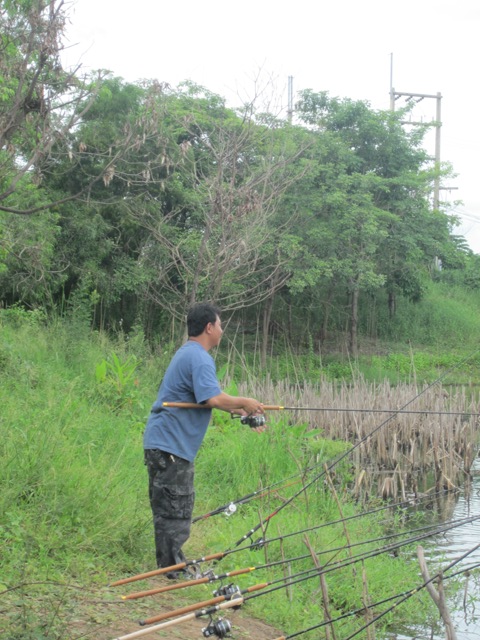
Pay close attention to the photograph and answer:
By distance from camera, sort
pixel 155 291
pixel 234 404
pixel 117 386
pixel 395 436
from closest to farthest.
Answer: pixel 234 404
pixel 117 386
pixel 395 436
pixel 155 291

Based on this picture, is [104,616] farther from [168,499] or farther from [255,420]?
[255,420]

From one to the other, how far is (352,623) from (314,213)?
1723cm

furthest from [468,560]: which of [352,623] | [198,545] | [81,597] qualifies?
[81,597]

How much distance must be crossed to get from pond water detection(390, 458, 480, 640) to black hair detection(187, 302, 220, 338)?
7.18 feet

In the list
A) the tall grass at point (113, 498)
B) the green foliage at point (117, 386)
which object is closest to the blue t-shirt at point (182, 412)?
the tall grass at point (113, 498)

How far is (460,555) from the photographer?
7.60 meters

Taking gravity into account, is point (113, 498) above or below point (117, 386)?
below

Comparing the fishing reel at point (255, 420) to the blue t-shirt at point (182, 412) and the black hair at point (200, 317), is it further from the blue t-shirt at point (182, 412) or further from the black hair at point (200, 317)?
the black hair at point (200, 317)

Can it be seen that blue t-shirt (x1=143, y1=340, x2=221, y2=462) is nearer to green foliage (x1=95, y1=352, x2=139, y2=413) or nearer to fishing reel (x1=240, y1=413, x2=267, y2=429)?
fishing reel (x1=240, y1=413, x2=267, y2=429)

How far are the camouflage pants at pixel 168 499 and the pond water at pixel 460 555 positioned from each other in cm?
176

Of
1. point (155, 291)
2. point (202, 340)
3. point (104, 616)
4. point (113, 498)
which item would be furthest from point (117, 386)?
point (104, 616)

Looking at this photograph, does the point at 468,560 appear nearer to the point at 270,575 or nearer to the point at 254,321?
the point at 270,575

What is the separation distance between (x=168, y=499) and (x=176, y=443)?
1.13 feet

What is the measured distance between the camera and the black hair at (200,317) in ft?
16.2
